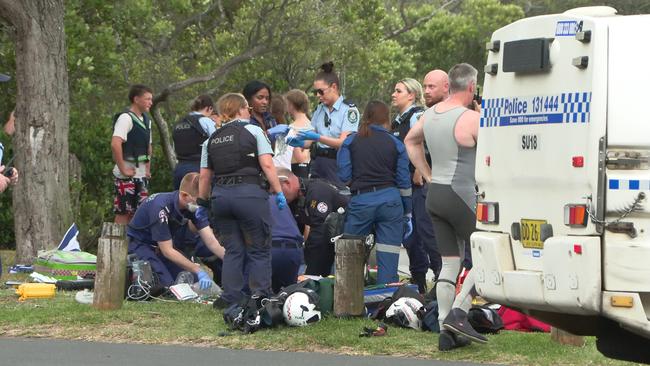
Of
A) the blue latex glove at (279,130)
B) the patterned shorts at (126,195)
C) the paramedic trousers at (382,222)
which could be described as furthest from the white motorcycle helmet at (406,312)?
the patterned shorts at (126,195)

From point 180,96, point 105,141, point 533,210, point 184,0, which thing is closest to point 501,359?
point 533,210

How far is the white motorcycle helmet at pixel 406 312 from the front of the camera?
11.0 m

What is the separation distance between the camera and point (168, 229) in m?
13.0

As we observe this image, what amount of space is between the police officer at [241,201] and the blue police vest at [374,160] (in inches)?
33.1

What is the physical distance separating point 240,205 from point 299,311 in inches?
43.5

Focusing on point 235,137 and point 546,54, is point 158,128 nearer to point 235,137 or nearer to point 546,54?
point 235,137

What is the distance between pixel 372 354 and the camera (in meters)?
10.1

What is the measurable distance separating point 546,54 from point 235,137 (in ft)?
13.0

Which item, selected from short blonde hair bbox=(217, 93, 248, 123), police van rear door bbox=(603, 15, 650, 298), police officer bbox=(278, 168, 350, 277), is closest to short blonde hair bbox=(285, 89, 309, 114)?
police officer bbox=(278, 168, 350, 277)

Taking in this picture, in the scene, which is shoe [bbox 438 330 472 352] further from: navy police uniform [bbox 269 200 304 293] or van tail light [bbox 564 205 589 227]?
navy police uniform [bbox 269 200 304 293]

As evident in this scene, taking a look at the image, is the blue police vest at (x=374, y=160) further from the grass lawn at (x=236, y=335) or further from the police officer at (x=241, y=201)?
the grass lawn at (x=236, y=335)

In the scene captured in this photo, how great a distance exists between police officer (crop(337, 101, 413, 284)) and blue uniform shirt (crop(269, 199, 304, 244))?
481 mm

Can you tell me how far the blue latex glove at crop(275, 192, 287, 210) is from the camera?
1214cm

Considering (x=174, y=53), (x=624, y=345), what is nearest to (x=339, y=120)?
(x=624, y=345)
